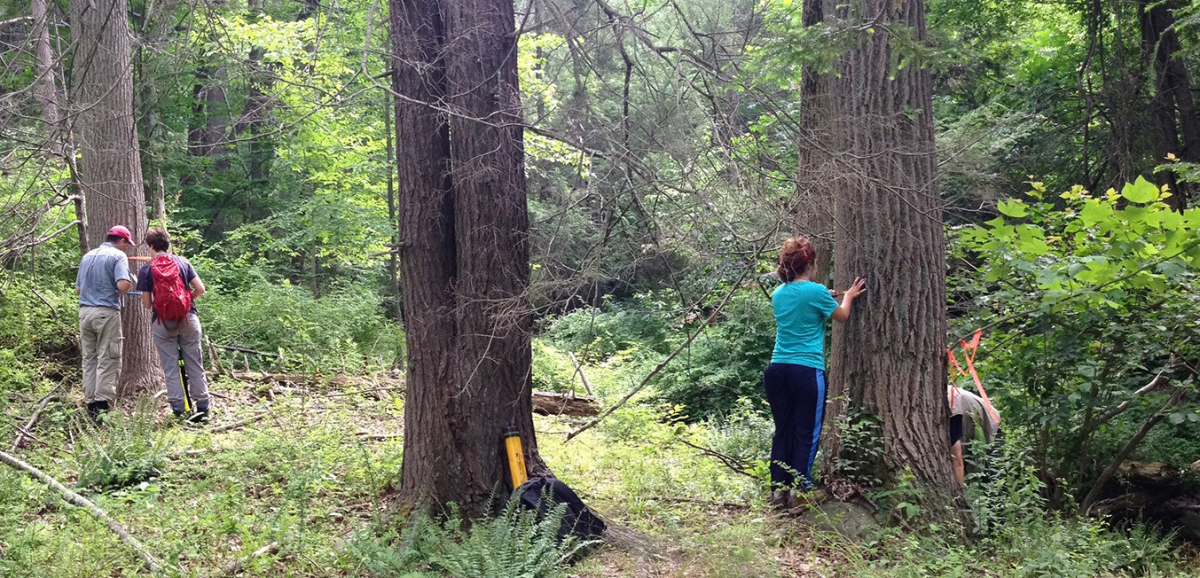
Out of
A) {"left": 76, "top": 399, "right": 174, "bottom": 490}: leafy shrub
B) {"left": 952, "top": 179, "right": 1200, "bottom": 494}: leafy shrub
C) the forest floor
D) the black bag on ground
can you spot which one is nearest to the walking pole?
the forest floor

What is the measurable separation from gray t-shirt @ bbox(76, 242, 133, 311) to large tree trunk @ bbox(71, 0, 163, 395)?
38 cm

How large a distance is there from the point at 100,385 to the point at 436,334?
4929 mm

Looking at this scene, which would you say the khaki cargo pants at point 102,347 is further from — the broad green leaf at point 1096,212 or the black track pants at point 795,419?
the broad green leaf at point 1096,212

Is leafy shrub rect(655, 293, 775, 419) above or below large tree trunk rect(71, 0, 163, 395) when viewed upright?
below

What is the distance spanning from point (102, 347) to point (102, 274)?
71 centimetres

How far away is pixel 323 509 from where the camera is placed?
553 cm

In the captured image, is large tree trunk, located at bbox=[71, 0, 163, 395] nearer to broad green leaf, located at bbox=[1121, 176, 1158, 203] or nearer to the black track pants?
the black track pants

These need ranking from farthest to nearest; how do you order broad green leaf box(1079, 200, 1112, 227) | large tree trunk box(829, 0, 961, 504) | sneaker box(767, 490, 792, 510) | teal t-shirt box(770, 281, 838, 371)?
broad green leaf box(1079, 200, 1112, 227)
sneaker box(767, 490, 792, 510)
teal t-shirt box(770, 281, 838, 371)
large tree trunk box(829, 0, 961, 504)

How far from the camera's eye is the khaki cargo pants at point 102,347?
26.2 ft

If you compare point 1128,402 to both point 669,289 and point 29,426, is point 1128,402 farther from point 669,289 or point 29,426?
point 29,426

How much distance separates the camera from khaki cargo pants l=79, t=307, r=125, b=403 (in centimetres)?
800

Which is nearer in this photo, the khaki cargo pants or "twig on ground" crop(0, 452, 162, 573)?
Answer: "twig on ground" crop(0, 452, 162, 573)

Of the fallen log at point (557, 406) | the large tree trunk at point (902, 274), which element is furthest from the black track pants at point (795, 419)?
the fallen log at point (557, 406)

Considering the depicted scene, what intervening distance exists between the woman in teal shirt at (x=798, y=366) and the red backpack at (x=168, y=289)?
5.77 meters
